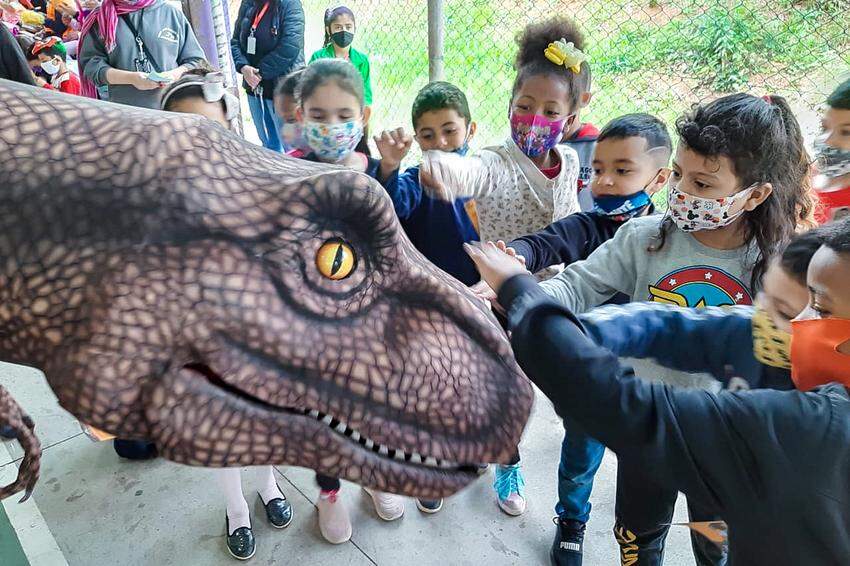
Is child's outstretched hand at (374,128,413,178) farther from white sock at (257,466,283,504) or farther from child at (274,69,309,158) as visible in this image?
white sock at (257,466,283,504)

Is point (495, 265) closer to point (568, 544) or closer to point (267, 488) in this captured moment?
point (568, 544)

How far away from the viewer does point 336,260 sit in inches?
27.8

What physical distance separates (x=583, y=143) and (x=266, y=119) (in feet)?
10.8

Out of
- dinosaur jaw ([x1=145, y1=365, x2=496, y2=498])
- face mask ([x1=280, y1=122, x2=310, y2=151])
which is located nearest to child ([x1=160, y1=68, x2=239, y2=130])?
face mask ([x1=280, y1=122, x2=310, y2=151])

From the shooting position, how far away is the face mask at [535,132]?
2.39 metres

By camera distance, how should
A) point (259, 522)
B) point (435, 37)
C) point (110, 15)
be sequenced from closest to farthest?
1. point (259, 522)
2. point (110, 15)
3. point (435, 37)

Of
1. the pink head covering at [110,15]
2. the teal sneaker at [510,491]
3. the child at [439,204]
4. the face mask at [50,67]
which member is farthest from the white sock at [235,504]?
the face mask at [50,67]

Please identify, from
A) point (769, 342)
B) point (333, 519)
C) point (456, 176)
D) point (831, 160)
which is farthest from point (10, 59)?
point (831, 160)

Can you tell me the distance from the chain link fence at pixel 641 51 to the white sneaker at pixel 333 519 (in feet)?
14.8

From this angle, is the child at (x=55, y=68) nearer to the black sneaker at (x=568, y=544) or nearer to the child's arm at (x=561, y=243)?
the child's arm at (x=561, y=243)

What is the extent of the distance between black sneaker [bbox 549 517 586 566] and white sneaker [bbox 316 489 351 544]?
84cm

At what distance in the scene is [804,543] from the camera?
1.08 meters

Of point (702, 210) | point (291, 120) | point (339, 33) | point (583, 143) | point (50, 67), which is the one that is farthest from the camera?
point (50, 67)

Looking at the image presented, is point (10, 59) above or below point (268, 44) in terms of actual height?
above
